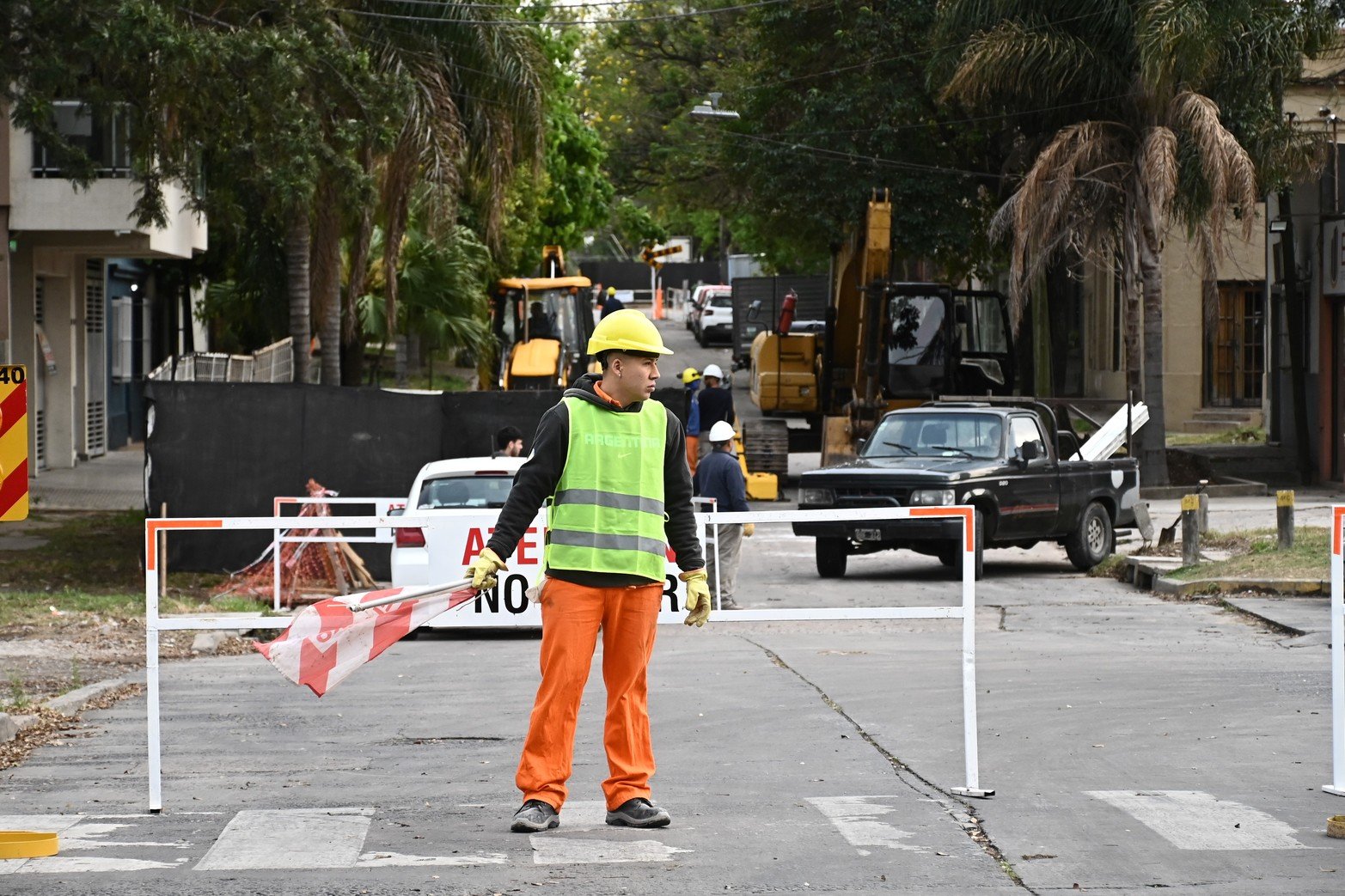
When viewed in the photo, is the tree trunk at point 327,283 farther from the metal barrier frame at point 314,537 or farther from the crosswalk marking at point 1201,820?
the crosswalk marking at point 1201,820

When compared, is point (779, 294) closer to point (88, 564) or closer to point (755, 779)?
point (88, 564)

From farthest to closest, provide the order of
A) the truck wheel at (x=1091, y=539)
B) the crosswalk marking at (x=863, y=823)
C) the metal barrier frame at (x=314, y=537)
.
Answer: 1. the truck wheel at (x=1091, y=539)
2. the metal barrier frame at (x=314, y=537)
3. the crosswalk marking at (x=863, y=823)

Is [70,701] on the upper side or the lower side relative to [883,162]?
lower

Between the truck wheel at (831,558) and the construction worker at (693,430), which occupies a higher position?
the construction worker at (693,430)

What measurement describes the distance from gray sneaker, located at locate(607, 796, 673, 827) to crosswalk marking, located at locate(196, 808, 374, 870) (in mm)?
968

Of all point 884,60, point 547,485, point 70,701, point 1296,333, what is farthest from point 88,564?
point 884,60

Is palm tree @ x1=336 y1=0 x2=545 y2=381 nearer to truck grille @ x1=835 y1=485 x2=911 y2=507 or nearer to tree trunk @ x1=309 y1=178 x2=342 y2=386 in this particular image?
tree trunk @ x1=309 y1=178 x2=342 y2=386

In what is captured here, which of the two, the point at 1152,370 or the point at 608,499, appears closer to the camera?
the point at 608,499

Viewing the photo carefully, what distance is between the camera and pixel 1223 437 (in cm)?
3653

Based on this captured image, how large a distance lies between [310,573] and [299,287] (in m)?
8.12

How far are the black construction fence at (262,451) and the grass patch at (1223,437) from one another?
1962 centimetres

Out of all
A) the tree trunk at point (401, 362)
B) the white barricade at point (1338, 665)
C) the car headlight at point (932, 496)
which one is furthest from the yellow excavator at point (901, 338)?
the white barricade at point (1338, 665)

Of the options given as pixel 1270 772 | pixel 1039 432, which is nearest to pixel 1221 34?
pixel 1039 432

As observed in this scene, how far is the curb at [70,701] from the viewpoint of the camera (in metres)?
9.28
